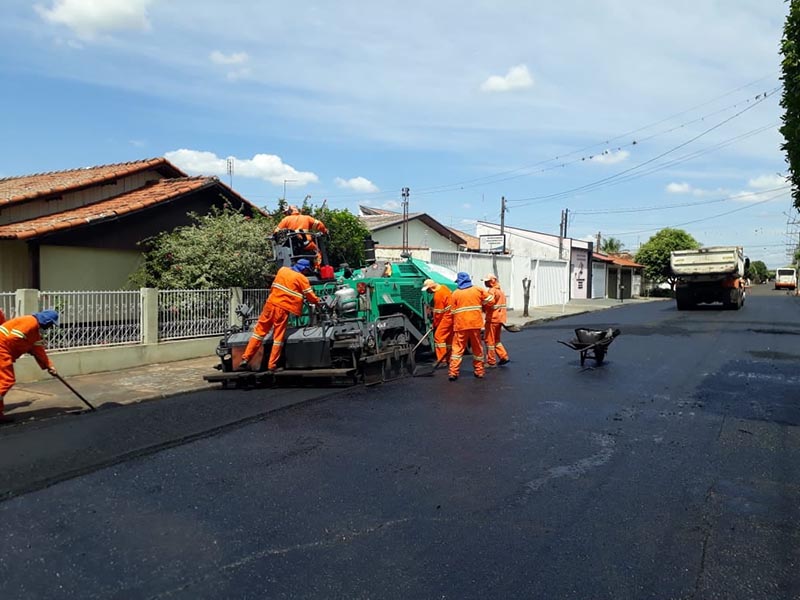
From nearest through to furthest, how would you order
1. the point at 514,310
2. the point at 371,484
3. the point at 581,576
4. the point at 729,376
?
the point at 581,576, the point at 371,484, the point at 729,376, the point at 514,310

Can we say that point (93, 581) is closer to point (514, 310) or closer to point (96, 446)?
point (96, 446)

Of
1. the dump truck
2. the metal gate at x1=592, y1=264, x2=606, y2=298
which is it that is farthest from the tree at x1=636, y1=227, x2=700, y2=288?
the dump truck

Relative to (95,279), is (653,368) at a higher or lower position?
lower

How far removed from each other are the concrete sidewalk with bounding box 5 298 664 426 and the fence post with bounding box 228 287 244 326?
1569 millimetres

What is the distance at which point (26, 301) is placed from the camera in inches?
345

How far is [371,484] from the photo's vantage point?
4.57m

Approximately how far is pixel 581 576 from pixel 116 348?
864cm

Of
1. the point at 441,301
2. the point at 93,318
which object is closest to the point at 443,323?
the point at 441,301

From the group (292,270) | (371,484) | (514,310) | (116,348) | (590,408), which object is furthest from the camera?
(514,310)

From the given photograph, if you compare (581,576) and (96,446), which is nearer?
(581,576)

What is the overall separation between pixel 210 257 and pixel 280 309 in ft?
15.9

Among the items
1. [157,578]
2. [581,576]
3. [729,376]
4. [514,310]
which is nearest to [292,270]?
[157,578]

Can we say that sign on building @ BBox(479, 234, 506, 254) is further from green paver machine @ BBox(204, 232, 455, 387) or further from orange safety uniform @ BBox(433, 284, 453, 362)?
orange safety uniform @ BBox(433, 284, 453, 362)

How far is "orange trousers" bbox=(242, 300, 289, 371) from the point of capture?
8078 mm
